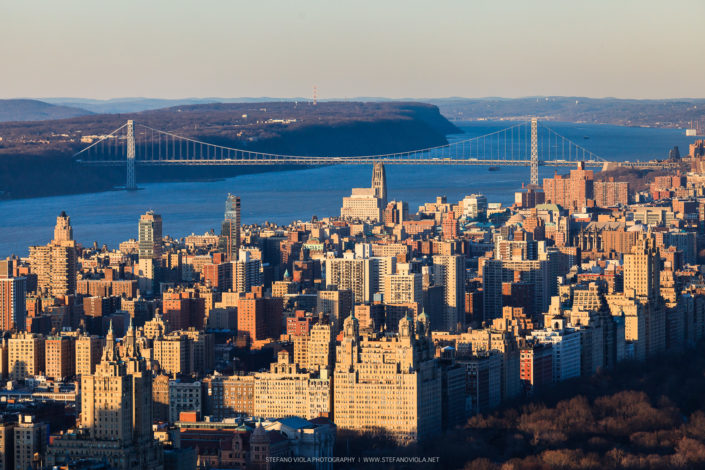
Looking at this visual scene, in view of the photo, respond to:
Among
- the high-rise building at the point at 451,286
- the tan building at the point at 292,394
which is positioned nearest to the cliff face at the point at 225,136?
the high-rise building at the point at 451,286

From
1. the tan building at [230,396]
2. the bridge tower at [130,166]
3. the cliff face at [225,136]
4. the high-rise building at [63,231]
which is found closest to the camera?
the tan building at [230,396]

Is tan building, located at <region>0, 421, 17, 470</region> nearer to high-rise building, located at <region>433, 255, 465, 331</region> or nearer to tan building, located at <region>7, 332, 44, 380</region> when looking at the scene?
tan building, located at <region>7, 332, 44, 380</region>

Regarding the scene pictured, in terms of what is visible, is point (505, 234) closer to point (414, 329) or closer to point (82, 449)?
point (414, 329)

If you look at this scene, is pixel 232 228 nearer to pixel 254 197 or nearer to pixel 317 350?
pixel 317 350

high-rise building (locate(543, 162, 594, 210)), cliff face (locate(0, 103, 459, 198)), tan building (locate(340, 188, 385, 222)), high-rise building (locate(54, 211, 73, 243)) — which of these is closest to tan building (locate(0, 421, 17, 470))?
high-rise building (locate(54, 211, 73, 243))

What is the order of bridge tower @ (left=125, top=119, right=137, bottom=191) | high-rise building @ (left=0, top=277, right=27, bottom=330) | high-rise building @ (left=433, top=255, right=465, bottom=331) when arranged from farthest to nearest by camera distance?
bridge tower @ (left=125, top=119, right=137, bottom=191) → high-rise building @ (left=433, top=255, right=465, bottom=331) → high-rise building @ (left=0, top=277, right=27, bottom=330)

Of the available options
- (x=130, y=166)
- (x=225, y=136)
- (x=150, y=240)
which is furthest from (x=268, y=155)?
(x=150, y=240)

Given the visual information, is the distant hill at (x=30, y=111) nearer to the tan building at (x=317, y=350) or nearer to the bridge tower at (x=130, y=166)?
the bridge tower at (x=130, y=166)
